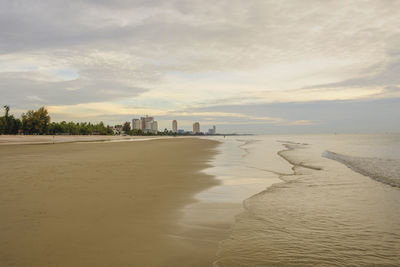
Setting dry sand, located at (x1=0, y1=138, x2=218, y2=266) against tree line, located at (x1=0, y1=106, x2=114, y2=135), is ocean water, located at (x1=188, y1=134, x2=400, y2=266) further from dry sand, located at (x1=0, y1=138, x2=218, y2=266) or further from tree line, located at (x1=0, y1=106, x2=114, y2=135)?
tree line, located at (x1=0, y1=106, x2=114, y2=135)

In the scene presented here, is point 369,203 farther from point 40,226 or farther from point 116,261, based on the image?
point 40,226

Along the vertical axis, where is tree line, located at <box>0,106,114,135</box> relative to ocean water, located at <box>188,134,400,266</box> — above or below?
above

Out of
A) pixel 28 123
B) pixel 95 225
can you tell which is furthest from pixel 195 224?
pixel 28 123

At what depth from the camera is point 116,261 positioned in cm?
421

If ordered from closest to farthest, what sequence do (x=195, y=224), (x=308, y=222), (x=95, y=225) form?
(x=95, y=225)
(x=195, y=224)
(x=308, y=222)

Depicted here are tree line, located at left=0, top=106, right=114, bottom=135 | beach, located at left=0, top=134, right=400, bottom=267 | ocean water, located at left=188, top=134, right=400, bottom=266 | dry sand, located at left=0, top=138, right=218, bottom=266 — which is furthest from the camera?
tree line, located at left=0, top=106, right=114, bottom=135

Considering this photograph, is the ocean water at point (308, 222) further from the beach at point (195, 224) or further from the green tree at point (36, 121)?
the green tree at point (36, 121)

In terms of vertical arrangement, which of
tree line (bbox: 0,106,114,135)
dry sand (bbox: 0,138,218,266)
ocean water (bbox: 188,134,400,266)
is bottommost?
ocean water (bbox: 188,134,400,266)

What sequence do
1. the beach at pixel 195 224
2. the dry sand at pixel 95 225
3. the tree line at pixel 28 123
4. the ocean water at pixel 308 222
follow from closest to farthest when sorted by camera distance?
1. the dry sand at pixel 95 225
2. the beach at pixel 195 224
3. the ocean water at pixel 308 222
4. the tree line at pixel 28 123

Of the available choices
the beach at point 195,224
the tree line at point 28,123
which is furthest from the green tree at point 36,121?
the beach at point 195,224

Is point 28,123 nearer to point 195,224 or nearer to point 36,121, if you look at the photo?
point 36,121

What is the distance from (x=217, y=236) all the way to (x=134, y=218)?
2.11 m

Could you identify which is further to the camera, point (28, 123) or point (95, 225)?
point (28, 123)

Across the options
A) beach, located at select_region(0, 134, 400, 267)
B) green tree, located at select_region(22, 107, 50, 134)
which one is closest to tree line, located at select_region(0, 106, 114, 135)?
green tree, located at select_region(22, 107, 50, 134)
